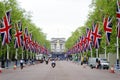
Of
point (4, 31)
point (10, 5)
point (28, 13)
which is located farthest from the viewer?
point (28, 13)

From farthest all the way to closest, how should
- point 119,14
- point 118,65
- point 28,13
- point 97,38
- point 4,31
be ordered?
A: point 28,13 < point 97,38 < point 118,65 < point 4,31 < point 119,14

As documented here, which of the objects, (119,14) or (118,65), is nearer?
(119,14)

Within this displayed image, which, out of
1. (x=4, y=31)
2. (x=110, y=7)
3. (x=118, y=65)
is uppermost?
(x=110, y=7)

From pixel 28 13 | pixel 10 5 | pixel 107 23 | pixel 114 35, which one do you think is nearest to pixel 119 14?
pixel 107 23

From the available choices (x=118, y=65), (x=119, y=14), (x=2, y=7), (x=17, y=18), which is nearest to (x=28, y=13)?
(x=17, y=18)

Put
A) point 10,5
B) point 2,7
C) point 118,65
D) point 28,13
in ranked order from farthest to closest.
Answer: point 28,13 < point 10,5 < point 2,7 < point 118,65

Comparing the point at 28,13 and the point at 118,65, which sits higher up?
the point at 28,13

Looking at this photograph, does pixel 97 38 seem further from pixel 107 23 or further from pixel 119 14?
pixel 119 14

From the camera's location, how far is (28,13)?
11319 centimetres

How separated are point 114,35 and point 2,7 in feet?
66.6

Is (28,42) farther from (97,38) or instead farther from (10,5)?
(97,38)

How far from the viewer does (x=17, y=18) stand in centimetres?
8725

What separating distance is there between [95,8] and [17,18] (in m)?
15.1

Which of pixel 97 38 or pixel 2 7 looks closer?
pixel 97 38
